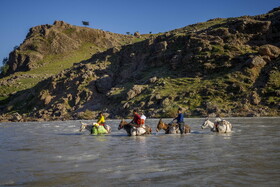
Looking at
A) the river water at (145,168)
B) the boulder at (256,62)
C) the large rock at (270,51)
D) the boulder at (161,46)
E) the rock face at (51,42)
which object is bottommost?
the river water at (145,168)

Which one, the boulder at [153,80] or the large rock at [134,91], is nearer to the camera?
the large rock at [134,91]

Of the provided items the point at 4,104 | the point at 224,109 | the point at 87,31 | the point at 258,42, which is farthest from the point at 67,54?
the point at 224,109

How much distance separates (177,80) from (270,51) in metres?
22.7

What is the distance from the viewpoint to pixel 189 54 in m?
83.4

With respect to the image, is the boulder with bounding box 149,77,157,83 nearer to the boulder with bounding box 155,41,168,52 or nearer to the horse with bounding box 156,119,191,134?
the boulder with bounding box 155,41,168,52

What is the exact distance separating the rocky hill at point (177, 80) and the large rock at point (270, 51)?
21cm

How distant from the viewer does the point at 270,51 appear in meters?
72.2

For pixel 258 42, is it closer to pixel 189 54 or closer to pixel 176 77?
pixel 189 54

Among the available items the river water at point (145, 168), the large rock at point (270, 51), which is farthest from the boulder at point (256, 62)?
the river water at point (145, 168)

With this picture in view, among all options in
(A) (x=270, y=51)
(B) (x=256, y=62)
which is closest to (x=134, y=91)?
(B) (x=256, y=62)

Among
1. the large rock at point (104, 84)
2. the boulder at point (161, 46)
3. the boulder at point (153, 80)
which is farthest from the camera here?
the boulder at point (161, 46)

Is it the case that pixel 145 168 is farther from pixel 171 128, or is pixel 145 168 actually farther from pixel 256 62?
pixel 256 62

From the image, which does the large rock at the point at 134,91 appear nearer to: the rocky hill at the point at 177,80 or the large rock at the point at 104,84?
the rocky hill at the point at 177,80

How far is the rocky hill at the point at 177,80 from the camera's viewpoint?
65.9 m
